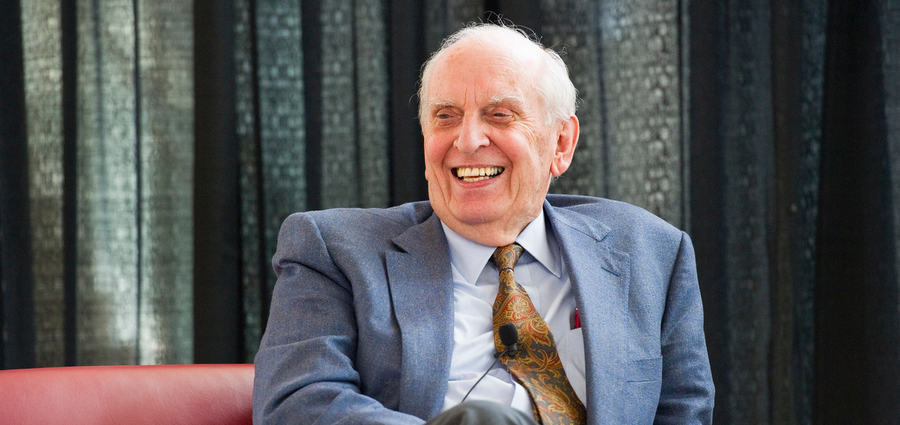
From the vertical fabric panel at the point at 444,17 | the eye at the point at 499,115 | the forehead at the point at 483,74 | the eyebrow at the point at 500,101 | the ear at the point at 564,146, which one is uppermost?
the vertical fabric panel at the point at 444,17

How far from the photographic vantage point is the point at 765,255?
211cm

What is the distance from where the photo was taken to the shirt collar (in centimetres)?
156

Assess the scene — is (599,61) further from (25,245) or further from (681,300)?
(25,245)

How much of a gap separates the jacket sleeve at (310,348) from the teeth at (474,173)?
0.31 m

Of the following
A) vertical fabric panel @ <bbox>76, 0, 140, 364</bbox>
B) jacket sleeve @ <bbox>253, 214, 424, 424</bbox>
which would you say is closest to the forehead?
jacket sleeve @ <bbox>253, 214, 424, 424</bbox>

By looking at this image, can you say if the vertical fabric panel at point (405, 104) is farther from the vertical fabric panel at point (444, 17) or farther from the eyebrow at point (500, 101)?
the eyebrow at point (500, 101)

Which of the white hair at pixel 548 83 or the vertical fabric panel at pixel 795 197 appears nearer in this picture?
the white hair at pixel 548 83

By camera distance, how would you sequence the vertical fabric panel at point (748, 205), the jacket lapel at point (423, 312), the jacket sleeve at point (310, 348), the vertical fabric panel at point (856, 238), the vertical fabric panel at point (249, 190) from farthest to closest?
the vertical fabric panel at point (249, 190) < the vertical fabric panel at point (748, 205) < the vertical fabric panel at point (856, 238) < the jacket lapel at point (423, 312) < the jacket sleeve at point (310, 348)

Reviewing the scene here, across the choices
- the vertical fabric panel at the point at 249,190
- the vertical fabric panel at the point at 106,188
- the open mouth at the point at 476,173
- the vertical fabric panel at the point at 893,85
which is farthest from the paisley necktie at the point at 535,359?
the vertical fabric panel at the point at 106,188

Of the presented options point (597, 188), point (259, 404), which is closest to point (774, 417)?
point (597, 188)

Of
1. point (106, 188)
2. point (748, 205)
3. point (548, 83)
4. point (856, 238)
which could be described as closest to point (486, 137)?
point (548, 83)

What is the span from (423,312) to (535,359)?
23cm

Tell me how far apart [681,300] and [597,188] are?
2.28ft

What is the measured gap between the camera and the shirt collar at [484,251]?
1556 millimetres
